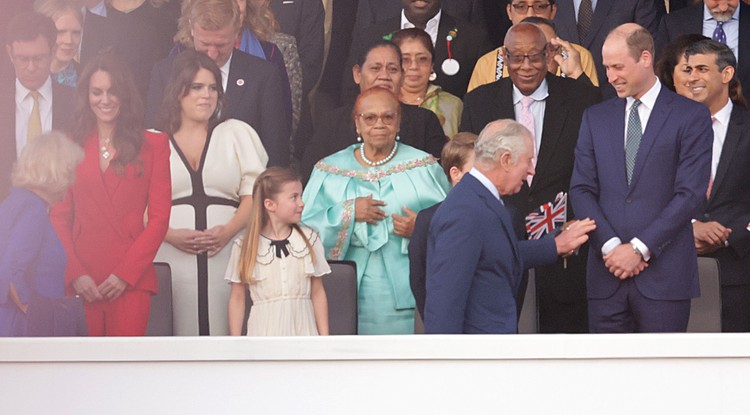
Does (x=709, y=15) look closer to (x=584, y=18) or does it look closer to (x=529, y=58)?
(x=584, y=18)

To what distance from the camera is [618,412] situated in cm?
689

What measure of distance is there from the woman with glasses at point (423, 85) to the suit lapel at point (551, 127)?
48 centimetres

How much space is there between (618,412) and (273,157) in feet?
7.70

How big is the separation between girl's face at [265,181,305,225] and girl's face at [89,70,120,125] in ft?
3.33

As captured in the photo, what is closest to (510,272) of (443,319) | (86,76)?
(443,319)

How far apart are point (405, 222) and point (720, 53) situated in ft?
6.37

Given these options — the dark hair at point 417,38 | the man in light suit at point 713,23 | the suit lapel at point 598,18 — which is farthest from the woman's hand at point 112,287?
the man in light suit at point 713,23

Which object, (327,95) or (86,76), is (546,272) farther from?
(86,76)

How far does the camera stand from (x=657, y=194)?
7.03 m

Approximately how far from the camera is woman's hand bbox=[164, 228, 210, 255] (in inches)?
293

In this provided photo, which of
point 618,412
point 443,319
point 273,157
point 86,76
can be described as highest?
point 86,76

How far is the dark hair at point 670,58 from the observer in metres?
7.27

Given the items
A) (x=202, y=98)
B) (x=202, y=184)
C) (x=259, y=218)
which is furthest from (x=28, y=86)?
(x=259, y=218)

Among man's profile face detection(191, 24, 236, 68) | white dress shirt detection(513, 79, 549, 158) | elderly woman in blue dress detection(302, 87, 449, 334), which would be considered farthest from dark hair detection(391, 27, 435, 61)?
man's profile face detection(191, 24, 236, 68)
